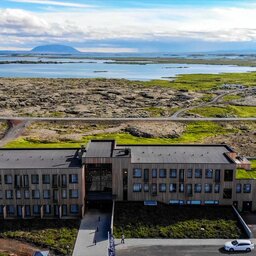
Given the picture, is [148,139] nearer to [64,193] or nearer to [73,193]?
[73,193]

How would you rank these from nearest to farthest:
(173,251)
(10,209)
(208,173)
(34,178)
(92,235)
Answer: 1. (173,251)
2. (92,235)
3. (34,178)
4. (10,209)
5. (208,173)

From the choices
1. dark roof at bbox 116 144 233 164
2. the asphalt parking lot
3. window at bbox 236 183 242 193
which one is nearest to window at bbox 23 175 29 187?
dark roof at bbox 116 144 233 164

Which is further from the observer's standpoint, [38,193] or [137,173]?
[137,173]

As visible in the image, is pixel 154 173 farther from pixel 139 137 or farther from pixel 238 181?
pixel 139 137

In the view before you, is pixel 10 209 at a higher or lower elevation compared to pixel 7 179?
lower

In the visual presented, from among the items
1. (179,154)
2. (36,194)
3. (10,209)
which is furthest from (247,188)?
(10,209)

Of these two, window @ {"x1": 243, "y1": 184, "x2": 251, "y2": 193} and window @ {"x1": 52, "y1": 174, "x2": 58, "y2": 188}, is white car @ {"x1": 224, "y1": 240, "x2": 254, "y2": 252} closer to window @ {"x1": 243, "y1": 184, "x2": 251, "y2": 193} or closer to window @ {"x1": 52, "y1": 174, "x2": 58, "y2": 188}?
window @ {"x1": 243, "y1": 184, "x2": 251, "y2": 193}
